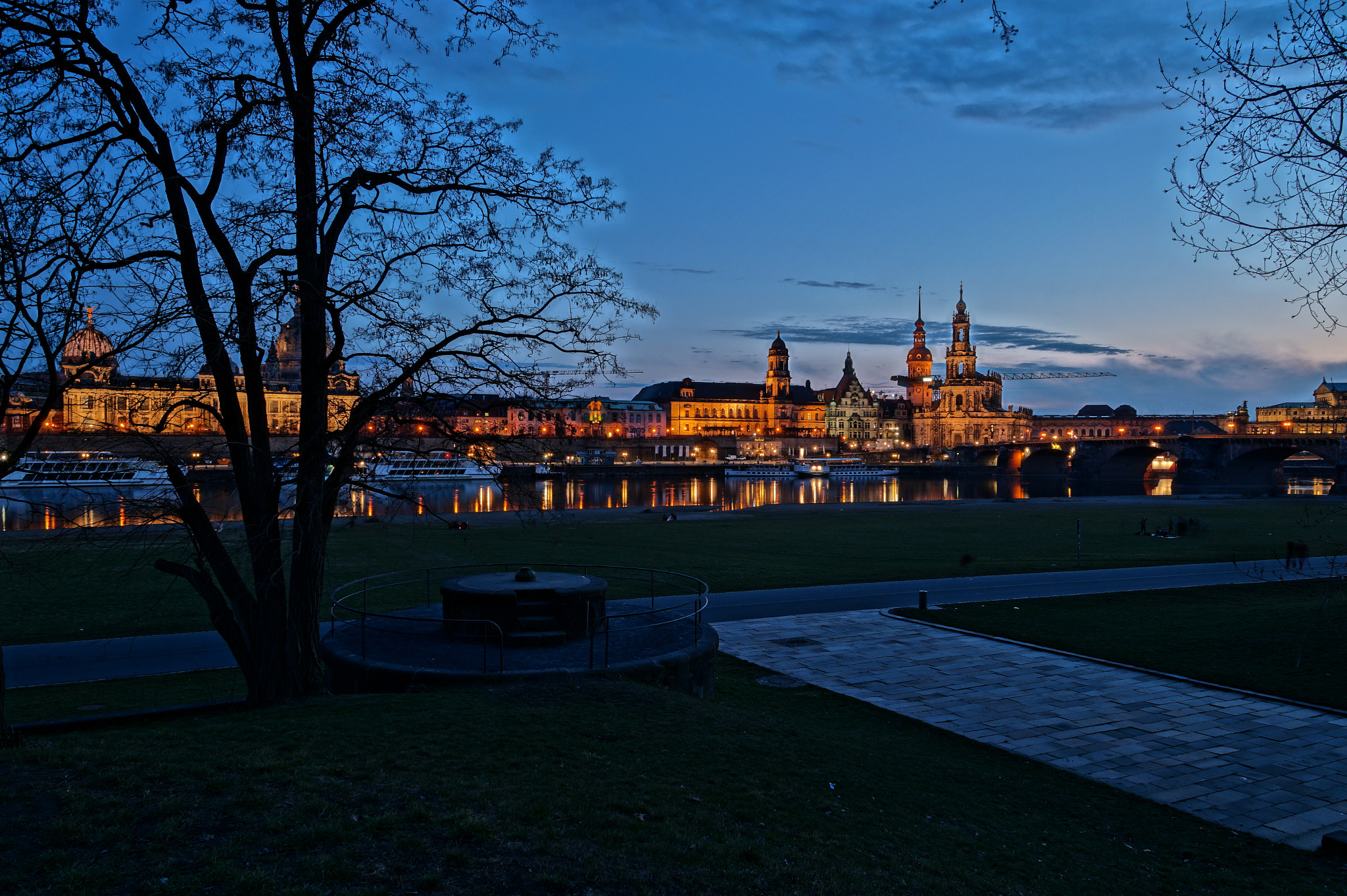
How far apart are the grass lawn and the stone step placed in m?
10.1

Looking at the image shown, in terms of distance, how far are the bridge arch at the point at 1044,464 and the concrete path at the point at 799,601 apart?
145 m

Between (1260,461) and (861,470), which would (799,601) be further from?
(861,470)

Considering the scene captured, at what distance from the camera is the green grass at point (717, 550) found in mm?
20266

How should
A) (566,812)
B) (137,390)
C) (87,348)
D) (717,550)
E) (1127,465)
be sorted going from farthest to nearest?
(1127,465) → (717,550) → (137,390) → (87,348) → (566,812)

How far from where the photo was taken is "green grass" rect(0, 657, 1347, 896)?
563 cm

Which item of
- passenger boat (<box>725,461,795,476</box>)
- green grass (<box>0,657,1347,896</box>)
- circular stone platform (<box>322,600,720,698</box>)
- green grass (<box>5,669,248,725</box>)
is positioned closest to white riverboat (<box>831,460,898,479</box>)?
passenger boat (<box>725,461,795,476</box>)

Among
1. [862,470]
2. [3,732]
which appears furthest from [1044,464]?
[3,732]

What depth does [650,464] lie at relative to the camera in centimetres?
15625

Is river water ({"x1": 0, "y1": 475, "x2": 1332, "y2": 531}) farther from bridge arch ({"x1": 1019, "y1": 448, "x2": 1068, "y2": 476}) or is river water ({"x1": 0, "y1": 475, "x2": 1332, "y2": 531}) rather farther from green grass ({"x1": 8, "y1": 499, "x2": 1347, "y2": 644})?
bridge arch ({"x1": 1019, "y1": 448, "x2": 1068, "y2": 476})

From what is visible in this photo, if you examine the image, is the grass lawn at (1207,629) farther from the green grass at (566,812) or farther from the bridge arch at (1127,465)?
the bridge arch at (1127,465)

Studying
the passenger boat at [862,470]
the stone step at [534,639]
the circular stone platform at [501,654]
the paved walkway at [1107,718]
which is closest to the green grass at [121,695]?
the circular stone platform at [501,654]

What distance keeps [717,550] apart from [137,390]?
2687 cm

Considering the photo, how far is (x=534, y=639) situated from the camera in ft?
44.9

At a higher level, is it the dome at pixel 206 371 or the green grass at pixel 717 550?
the dome at pixel 206 371
